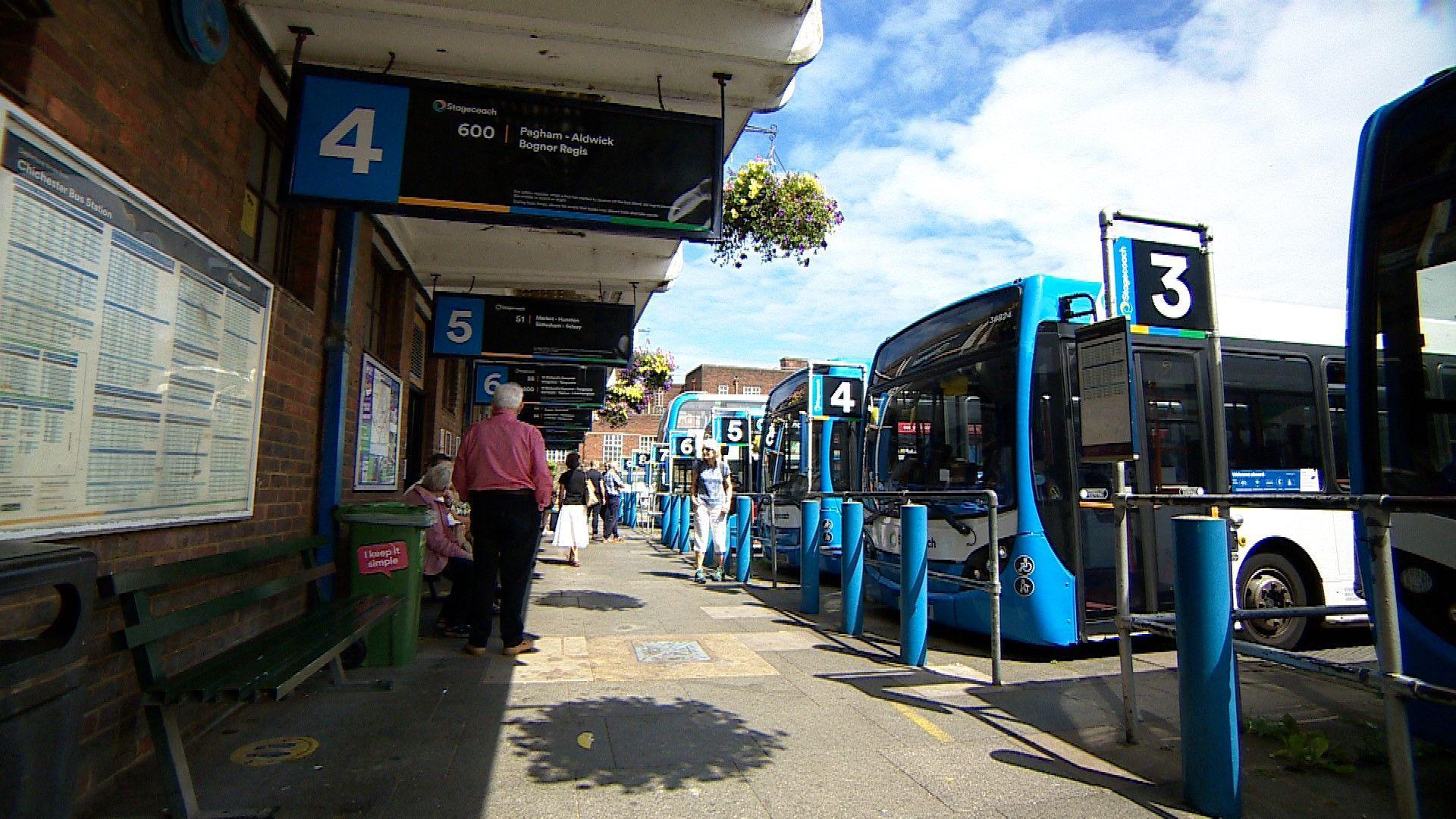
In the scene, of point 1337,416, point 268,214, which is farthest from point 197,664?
point 1337,416

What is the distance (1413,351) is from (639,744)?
13.3 feet

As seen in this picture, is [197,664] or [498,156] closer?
[197,664]

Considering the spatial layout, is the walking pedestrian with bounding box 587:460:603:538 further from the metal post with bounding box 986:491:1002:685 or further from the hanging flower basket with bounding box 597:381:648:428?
the metal post with bounding box 986:491:1002:685

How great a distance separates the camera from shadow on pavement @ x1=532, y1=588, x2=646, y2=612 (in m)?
7.93

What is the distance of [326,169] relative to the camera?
446 centimetres

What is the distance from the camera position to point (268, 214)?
16.6 feet

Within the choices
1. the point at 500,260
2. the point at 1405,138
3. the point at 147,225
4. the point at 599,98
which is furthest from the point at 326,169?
the point at 1405,138

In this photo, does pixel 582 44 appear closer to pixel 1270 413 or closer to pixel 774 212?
pixel 774 212

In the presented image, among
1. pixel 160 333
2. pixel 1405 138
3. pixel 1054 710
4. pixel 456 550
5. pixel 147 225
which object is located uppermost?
pixel 1405 138

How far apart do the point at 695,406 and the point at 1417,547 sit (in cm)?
1930

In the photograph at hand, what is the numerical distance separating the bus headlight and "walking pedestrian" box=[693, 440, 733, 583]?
7506 millimetres

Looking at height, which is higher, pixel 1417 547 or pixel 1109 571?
pixel 1417 547

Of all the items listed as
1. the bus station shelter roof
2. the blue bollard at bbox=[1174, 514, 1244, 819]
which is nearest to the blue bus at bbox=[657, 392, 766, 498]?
the bus station shelter roof

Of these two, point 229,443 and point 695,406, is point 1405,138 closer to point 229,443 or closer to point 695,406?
point 229,443
